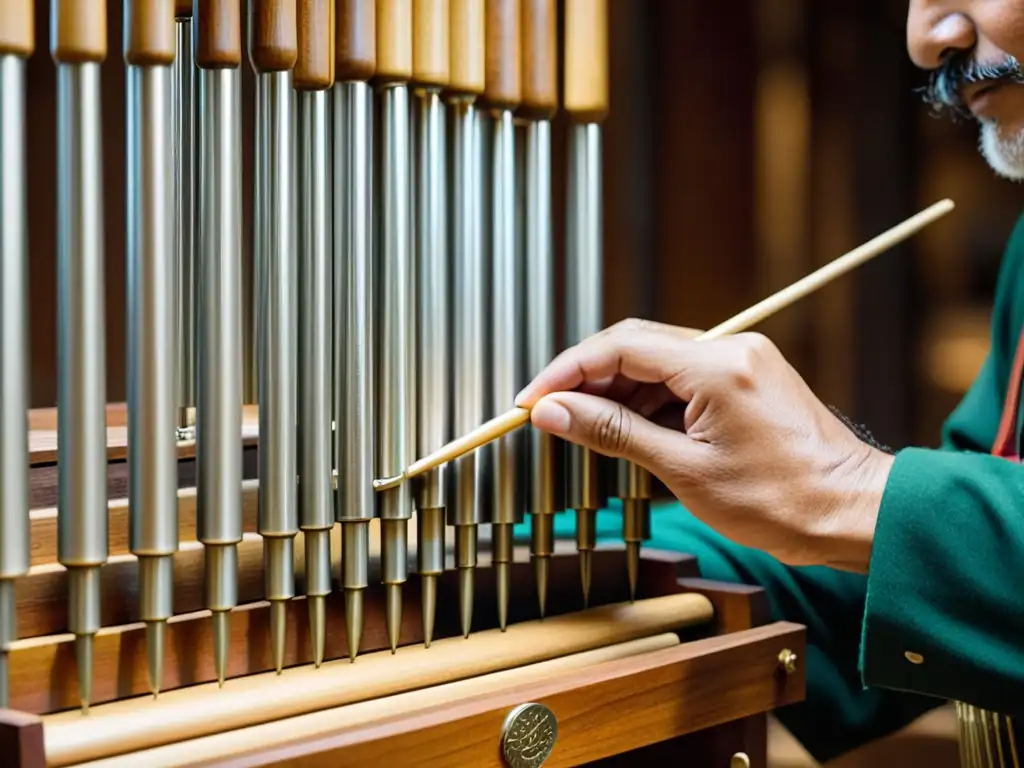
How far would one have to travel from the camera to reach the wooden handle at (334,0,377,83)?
1.93ft

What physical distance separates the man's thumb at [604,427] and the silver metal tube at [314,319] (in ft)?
0.42

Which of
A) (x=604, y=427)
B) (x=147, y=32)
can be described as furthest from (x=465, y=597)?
(x=147, y=32)

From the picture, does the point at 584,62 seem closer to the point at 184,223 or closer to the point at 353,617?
the point at 184,223

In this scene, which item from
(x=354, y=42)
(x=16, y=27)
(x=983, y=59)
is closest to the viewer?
(x=16, y=27)

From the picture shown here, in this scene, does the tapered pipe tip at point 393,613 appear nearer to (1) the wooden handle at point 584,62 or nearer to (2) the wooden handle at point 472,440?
(2) the wooden handle at point 472,440

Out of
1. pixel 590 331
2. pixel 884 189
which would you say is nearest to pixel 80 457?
pixel 590 331

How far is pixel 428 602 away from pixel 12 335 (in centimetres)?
26

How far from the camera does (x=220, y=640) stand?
551mm

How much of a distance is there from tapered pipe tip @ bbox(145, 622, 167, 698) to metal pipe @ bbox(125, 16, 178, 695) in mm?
36

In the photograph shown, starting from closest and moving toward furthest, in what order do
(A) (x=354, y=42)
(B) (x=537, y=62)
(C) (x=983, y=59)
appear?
(A) (x=354, y=42) → (B) (x=537, y=62) → (C) (x=983, y=59)

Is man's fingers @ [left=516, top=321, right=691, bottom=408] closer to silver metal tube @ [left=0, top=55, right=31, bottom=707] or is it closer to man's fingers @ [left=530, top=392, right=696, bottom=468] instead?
man's fingers @ [left=530, top=392, right=696, bottom=468]

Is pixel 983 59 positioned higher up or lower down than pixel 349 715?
higher up

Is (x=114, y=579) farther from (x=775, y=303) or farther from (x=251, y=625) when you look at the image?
(x=775, y=303)

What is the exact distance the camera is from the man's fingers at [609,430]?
25.4 inches
